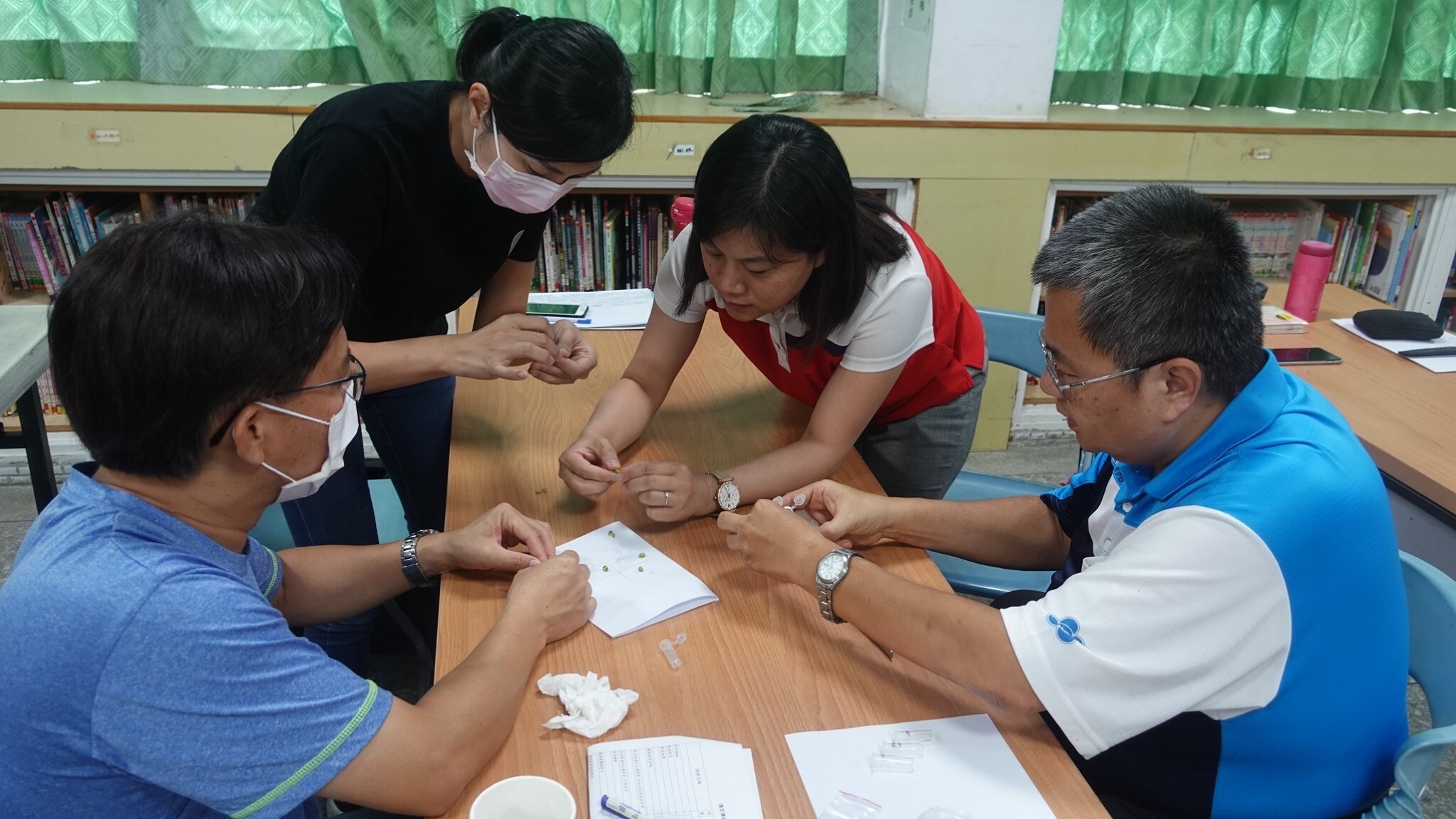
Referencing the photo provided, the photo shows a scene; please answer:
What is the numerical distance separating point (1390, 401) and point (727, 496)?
142 cm

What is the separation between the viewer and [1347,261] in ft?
11.3

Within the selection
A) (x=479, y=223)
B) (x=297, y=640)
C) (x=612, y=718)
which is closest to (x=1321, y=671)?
(x=612, y=718)

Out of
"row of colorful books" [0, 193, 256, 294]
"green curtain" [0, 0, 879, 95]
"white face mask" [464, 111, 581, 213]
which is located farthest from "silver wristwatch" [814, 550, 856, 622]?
"row of colorful books" [0, 193, 256, 294]

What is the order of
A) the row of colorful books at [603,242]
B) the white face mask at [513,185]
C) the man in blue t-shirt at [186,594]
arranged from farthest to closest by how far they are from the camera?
the row of colorful books at [603,242], the white face mask at [513,185], the man in blue t-shirt at [186,594]

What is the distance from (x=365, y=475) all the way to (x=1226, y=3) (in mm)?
3082

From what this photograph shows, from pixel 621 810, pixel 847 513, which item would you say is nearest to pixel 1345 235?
pixel 847 513

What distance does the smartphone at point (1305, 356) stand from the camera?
213 cm

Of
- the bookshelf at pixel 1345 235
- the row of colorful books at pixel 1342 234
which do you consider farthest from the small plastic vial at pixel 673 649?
the row of colorful books at pixel 1342 234

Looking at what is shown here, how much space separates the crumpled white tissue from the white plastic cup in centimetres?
13

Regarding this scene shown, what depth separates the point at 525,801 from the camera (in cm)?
86

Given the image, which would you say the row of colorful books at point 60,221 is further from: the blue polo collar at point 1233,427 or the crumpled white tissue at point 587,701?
the blue polo collar at point 1233,427

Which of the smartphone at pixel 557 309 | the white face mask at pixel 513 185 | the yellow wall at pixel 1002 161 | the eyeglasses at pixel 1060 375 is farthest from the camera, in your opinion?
the yellow wall at pixel 1002 161

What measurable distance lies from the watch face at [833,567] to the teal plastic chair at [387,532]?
1.02 m

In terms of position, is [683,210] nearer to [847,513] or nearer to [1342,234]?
[847,513]
